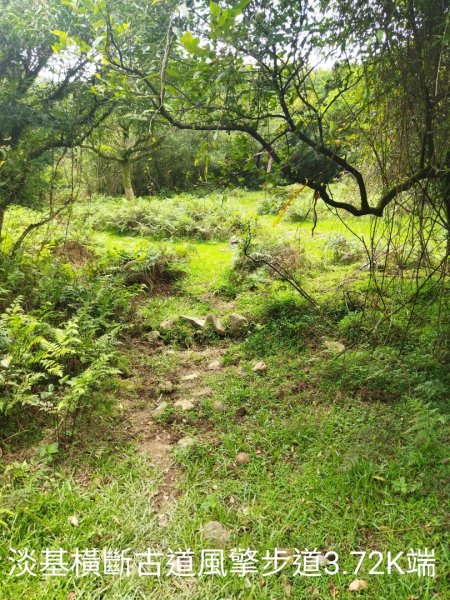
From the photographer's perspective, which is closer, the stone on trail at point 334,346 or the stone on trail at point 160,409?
the stone on trail at point 160,409

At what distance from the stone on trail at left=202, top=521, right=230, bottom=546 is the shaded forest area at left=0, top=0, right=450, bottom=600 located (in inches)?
0.5

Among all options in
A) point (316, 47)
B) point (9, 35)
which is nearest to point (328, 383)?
point (316, 47)

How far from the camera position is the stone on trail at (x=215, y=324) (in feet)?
A: 15.6

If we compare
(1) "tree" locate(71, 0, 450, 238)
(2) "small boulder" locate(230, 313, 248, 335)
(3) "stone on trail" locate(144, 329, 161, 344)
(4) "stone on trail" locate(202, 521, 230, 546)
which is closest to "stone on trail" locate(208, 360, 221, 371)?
(2) "small boulder" locate(230, 313, 248, 335)

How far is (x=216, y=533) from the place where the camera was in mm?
2225

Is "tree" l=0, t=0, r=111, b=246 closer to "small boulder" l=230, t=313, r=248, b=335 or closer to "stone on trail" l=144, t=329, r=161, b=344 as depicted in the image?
"stone on trail" l=144, t=329, r=161, b=344

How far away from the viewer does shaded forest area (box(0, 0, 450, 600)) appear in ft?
6.89

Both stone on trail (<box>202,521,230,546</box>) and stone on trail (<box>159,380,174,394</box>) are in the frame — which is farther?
stone on trail (<box>159,380,174,394</box>)

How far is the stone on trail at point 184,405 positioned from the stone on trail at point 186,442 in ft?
1.16

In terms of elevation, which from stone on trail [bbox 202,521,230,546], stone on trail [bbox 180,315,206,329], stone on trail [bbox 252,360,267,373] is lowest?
stone on trail [bbox 202,521,230,546]

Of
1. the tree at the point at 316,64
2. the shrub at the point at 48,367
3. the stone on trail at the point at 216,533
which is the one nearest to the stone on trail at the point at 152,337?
the shrub at the point at 48,367

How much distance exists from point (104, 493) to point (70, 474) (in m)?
0.33

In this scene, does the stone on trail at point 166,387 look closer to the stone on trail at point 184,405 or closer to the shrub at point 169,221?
the stone on trail at point 184,405

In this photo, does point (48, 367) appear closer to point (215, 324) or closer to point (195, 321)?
point (195, 321)
